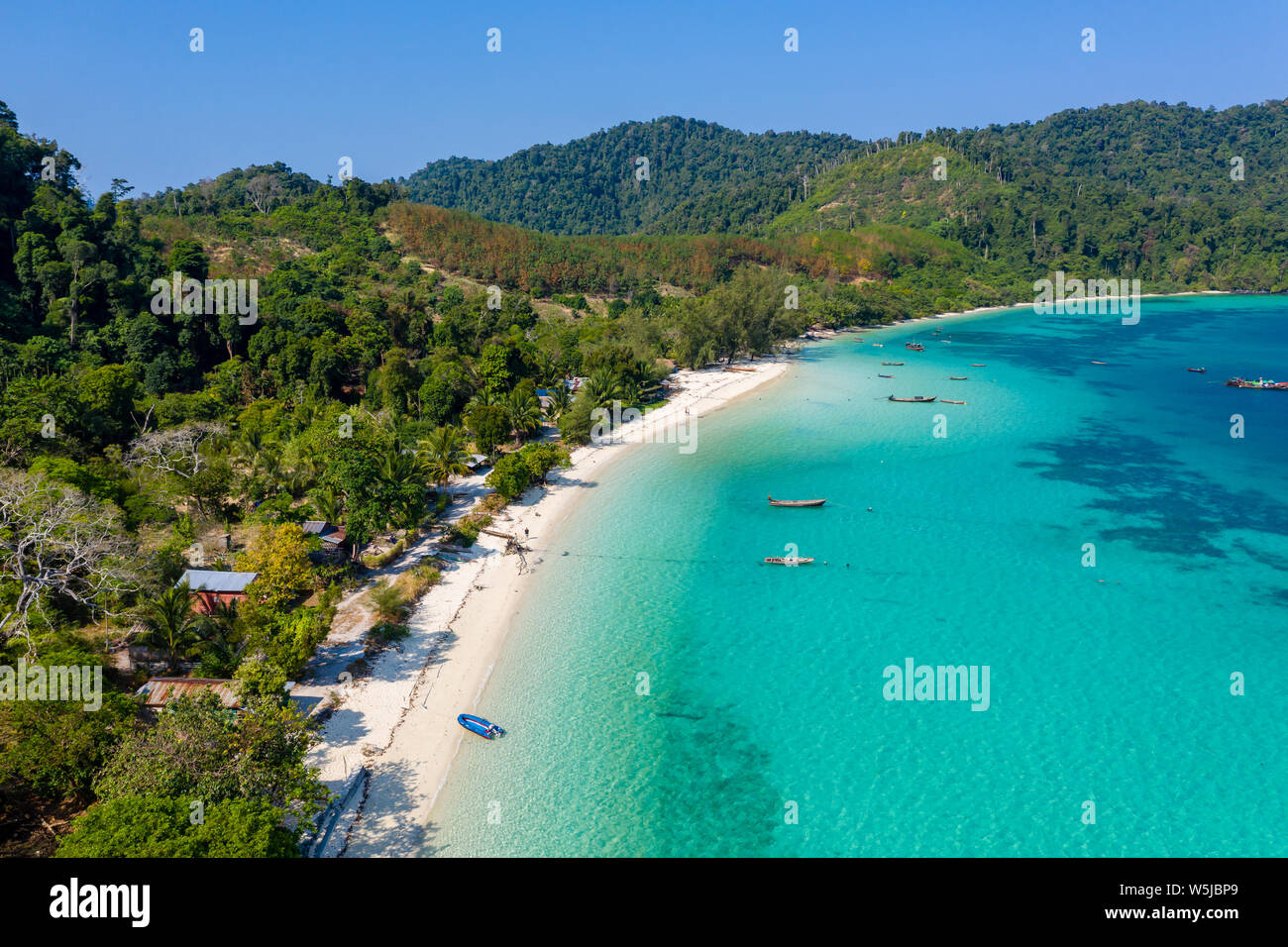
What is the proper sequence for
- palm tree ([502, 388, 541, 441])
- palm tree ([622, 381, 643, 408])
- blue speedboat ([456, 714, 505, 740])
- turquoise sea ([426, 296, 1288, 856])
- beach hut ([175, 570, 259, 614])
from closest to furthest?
turquoise sea ([426, 296, 1288, 856]) < blue speedboat ([456, 714, 505, 740]) < beach hut ([175, 570, 259, 614]) < palm tree ([502, 388, 541, 441]) < palm tree ([622, 381, 643, 408])

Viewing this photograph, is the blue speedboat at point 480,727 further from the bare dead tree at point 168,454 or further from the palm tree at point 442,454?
the bare dead tree at point 168,454

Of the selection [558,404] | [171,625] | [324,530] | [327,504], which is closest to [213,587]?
[171,625]

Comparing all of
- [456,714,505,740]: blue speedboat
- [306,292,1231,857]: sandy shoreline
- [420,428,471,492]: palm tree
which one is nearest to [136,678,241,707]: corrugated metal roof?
[306,292,1231,857]: sandy shoreline

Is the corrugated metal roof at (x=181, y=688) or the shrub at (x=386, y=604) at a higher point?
the shrub at (x=386, y=604)

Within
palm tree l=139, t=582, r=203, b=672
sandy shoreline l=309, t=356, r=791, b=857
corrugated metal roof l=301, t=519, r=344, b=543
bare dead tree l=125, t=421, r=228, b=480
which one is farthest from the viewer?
bare dead tree l=125, t=421, r=228, b=480

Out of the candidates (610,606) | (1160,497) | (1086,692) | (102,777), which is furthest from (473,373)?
(1160,497)

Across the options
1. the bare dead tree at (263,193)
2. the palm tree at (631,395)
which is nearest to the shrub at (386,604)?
the palm tree at (631,395)

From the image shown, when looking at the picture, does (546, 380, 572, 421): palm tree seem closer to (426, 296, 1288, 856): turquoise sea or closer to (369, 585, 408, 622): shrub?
(426, 296, 1288, 856): turquoise sea
